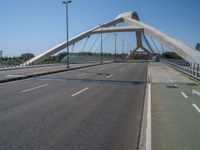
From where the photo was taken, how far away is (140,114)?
399 inches

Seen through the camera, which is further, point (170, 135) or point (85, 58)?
point (85, 58)

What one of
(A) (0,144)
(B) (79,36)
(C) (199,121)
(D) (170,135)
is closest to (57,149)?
(A) (0,144)

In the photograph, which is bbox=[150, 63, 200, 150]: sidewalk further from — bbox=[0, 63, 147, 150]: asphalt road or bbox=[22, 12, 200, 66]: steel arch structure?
bbox=[22, 12, 200, 66]: steel arch structure

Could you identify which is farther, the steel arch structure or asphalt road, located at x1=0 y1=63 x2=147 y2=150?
the steel arch structure

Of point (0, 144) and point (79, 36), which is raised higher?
point (79, 36)

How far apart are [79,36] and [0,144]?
8239cm

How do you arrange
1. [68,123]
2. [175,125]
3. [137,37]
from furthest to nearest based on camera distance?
[137,37] → [68,123] → [175,125]

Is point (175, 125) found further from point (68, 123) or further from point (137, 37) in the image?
point (137, 37)

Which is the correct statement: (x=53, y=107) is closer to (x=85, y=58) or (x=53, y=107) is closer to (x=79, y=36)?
(x=79, y=36)

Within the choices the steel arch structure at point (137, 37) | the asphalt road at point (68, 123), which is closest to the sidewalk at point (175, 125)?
the asphalt road at point (68, 123)

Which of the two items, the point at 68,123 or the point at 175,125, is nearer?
the point at 175,125

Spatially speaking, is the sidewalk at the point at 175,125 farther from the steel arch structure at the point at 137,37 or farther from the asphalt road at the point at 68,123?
the steel arch structure at the point at 137,37

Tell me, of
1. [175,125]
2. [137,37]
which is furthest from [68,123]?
[137,37]

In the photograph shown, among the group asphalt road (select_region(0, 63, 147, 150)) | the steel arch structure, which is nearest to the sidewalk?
asphalt road (select_region(0, 63, 147, 150))
